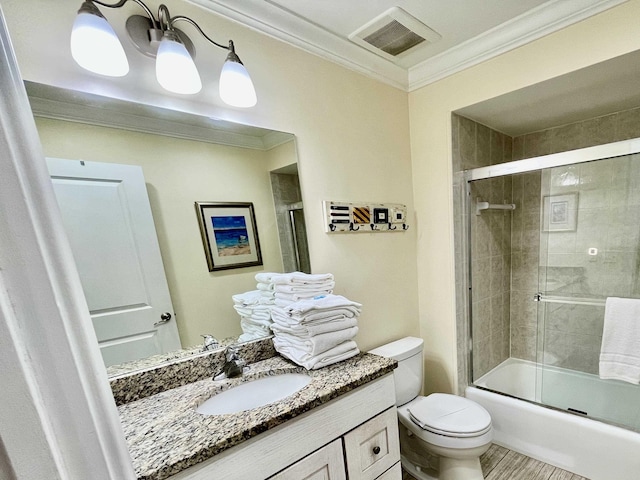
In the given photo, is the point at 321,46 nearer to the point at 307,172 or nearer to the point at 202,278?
the point at 307,172

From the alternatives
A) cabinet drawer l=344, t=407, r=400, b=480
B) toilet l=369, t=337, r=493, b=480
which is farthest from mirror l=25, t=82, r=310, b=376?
toilet l=369, t=337, r=493, b=480

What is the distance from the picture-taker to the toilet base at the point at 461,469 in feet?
4.63

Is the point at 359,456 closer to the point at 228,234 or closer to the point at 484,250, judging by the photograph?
the point at 228,234

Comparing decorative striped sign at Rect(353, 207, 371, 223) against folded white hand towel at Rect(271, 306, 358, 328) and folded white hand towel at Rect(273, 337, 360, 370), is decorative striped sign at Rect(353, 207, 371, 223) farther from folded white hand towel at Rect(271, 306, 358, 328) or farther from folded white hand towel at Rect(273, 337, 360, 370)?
folded white hand towel at Rect(273, 337, 360, 370)

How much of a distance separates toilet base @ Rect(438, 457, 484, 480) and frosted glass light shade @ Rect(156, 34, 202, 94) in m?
2.09

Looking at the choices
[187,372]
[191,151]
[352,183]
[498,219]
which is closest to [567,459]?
[498,219]

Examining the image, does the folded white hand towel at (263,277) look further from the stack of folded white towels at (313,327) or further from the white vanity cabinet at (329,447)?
the white vanity cabinet at (329,447)

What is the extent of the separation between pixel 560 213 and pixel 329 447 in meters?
2.33

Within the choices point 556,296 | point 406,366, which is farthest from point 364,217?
point 556,296

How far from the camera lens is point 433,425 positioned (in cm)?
138

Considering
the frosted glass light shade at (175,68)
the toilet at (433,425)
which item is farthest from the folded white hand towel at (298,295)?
the frosted glass light shade at (175,68)

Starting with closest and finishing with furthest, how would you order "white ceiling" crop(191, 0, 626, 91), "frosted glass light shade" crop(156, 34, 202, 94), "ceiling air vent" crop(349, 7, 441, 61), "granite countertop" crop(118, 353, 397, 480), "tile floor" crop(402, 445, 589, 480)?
"granite countertop" crop(118, 353, 397, 480), "frosted glass light shade" crop(156, 34, 202, 94), "white ceiling" crop(191, 0, 626, 91), "ceiling air vent" crop(349, 7, 441, 61), "tile floor" crop(402, 445, 589, 480)

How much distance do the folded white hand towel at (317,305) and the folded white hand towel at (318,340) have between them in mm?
110

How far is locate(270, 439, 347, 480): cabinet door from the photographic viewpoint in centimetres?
85
